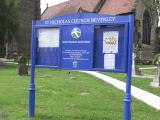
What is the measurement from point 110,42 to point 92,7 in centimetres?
6288

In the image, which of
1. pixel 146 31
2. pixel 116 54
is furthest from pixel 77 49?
pixel 146 31

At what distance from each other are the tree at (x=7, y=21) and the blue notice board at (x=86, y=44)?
31.2 m

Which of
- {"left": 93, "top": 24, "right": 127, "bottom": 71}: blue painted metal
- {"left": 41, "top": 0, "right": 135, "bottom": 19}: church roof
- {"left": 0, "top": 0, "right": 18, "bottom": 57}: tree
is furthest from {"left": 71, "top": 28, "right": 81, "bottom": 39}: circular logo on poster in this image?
{"left": 41, "top": 0, "right": 135, "bottom": 19}: church roof

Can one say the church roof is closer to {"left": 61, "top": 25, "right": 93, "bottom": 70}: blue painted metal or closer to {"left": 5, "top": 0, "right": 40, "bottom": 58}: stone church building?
{"left": 5, "top": 0, "right": 40, "bottom": 58}: stone church building

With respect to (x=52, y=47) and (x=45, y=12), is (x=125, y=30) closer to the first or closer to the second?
(x=52, y=47)

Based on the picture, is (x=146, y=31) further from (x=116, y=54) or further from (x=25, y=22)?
(x=116, y=54)

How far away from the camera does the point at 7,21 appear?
41.9m

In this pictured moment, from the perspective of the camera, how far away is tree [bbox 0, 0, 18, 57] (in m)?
41.8

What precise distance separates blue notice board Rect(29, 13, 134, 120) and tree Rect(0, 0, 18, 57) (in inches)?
1230

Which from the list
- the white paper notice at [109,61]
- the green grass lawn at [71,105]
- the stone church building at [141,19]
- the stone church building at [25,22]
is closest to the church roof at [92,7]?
the stone church building at [141,19]

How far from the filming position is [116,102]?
45.1 feet

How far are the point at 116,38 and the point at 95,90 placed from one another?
772 cm

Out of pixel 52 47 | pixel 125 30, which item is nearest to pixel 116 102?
pixel 52 47

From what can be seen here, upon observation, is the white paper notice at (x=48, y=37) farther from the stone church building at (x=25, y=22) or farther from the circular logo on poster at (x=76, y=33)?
the stone church building at (x=25, y=22)
